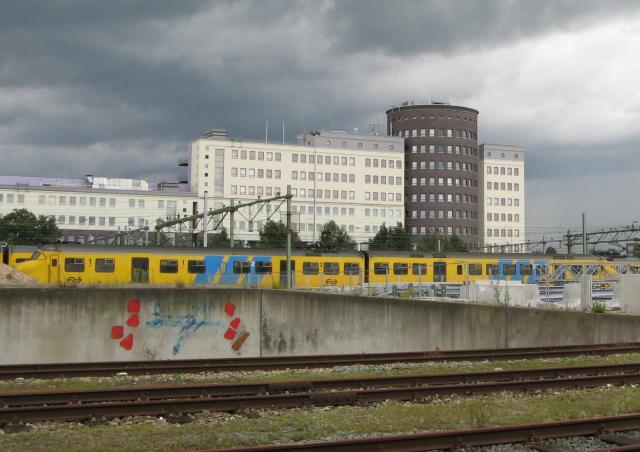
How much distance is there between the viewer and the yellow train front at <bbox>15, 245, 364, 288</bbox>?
39000 millimetres

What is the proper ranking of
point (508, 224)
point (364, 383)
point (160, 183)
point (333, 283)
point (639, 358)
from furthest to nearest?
1. point (508, 224)
2. point (160, 183)
3. point (333, 283)
4. point (639, 358)
5. point (364, 383)

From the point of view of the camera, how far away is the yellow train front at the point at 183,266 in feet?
128

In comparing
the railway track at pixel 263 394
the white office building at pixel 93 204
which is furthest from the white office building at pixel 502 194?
the railway track at pixel 263 394

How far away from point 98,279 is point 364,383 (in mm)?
28053

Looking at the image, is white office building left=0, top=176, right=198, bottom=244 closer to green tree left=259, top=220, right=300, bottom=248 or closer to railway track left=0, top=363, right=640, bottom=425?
green tree left=259, top=220, right=300, bottom=248

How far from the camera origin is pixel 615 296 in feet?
104

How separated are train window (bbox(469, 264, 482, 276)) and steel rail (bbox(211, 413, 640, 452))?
123 feet

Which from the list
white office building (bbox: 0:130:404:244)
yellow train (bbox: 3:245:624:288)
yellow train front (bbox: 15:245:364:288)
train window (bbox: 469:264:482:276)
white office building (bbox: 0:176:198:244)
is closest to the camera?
yellow train front (bbox: 15:245:364:288)

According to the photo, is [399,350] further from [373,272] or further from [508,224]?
[508,224]

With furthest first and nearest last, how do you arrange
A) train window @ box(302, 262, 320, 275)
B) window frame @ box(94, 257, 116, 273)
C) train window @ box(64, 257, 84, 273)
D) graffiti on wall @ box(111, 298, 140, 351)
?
train window @ box(302, 262, 320, 275) < window frame @ box(94, 257, 116, 273) < train window @ box(64, 257, 84, 273) < graffiti on wall @ box(111, 298, 140, 351)

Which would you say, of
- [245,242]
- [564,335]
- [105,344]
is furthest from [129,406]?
[245,242]

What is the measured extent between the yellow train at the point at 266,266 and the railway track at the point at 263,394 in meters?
18.9

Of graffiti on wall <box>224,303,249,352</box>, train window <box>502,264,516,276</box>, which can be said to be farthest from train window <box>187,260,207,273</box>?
train window <box>502,264,516,276</box>

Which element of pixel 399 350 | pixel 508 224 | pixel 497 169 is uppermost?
pixel 497 169
